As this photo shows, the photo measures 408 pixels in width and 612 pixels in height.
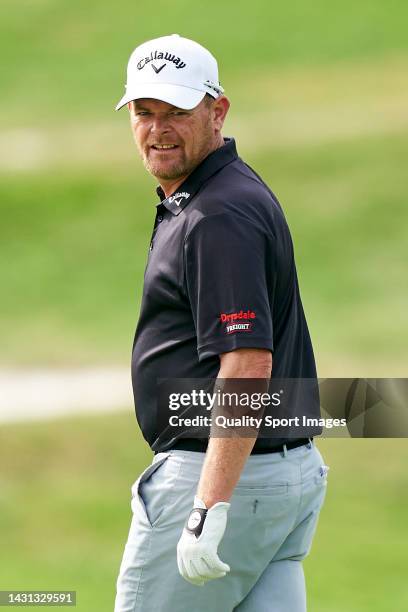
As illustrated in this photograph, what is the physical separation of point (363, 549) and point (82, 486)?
283 cm

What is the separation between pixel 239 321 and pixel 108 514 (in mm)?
6586

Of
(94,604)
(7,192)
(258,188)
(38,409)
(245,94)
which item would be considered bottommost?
(94,604)

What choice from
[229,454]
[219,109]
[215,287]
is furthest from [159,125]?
[229,454]

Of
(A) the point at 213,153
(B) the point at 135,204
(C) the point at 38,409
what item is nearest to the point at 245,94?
(B) the point at 135,204

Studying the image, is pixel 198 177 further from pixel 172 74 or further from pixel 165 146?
pixel 172 74

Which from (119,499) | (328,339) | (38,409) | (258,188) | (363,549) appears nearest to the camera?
(258,188)

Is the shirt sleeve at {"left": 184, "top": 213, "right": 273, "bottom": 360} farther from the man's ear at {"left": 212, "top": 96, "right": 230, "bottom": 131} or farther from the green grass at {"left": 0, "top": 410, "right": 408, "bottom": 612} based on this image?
the green grass at {"left": 0, "top": 410, "right": 408, "bottom": 612}

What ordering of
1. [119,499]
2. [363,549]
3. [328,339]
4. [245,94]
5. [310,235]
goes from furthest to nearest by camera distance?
[245,94] < [310,235] < [328,339] < [119,499] < [363,549]

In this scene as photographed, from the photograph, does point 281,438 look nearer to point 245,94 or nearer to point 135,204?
point 135,204

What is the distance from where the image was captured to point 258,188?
17.1 feet

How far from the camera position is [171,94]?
17.6 ft

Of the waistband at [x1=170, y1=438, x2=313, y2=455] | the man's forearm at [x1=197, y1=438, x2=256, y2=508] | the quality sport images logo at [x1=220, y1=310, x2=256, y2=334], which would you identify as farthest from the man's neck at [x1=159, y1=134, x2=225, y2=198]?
the man's forearm at [x1=197, y1=438, x2=256, y2=508]

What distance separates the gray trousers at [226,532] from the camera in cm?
515

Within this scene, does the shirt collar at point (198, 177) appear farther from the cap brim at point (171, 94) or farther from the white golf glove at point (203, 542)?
the white golf glove at point (203, 542)
